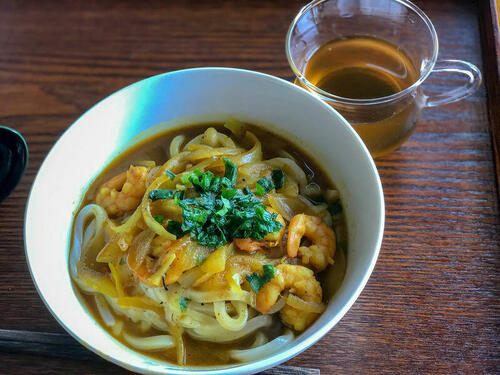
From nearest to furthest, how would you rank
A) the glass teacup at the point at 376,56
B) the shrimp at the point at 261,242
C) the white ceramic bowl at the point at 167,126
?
1. the white ceramic bowl at the point at 167,126
2. the shrimp at the point at 261,242
3. the glass teacup at the point at 376,56

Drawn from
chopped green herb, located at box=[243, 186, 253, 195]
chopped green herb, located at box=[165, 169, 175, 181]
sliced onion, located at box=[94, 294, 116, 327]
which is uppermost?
chopped green herb, located at box=[165, 169, 175, 181]

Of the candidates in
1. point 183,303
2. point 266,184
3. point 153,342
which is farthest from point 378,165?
point 153,342

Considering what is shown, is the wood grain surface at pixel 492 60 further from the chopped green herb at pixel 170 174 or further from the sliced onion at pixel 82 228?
the sliced onion at pixel 82 228

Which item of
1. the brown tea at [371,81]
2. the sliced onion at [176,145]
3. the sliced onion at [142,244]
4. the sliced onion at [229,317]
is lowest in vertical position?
the sliced onion at [229,317]

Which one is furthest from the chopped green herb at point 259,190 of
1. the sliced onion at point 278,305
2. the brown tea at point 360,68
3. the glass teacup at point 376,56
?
the brown tea at point 360,68

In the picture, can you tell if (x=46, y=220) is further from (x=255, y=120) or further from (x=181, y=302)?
(x=255, y=120)

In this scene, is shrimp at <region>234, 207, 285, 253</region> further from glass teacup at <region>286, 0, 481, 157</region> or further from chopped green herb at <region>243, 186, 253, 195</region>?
glass teacup at <region>286, 0, 481, 157</region>

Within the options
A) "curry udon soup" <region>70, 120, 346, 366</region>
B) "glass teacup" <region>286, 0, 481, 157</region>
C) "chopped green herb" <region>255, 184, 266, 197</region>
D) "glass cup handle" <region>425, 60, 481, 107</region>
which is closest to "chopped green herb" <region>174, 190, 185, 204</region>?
"curry udon soup" <region>70, 120, 346, 366</region>

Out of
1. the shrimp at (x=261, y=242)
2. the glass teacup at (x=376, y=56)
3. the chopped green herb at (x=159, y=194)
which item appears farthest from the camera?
the glass teacup at (x=376, y=56)

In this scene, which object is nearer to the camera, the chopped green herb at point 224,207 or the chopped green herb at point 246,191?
the chopped green herb at point 224,207
